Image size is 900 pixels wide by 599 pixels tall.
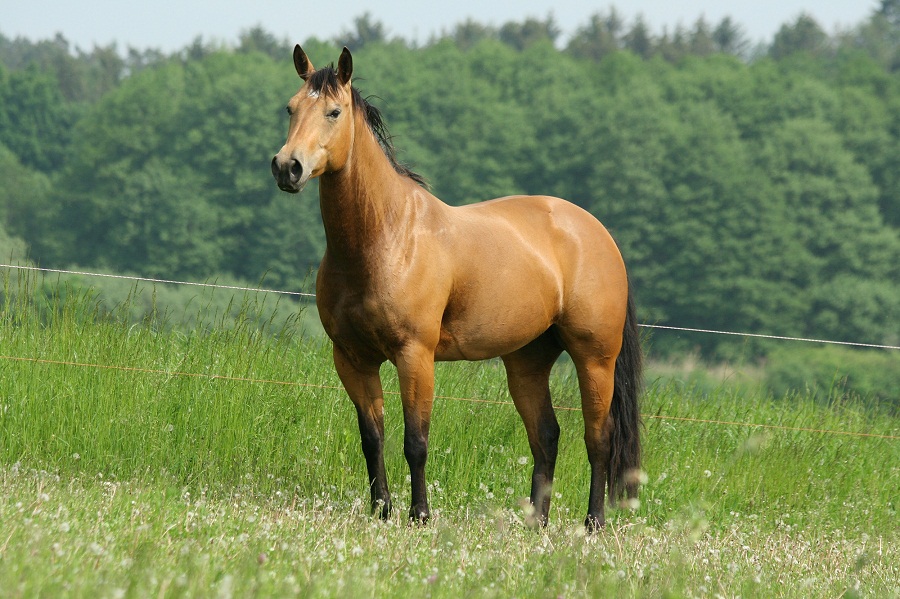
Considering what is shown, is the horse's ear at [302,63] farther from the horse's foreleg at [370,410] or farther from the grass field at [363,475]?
the grass field at [363,475]

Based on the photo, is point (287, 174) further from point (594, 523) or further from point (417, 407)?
point (594, 523)

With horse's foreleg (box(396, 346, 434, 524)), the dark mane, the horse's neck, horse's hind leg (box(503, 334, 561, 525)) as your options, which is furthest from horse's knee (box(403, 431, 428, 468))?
the dark mane

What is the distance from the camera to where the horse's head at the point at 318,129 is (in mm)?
5121

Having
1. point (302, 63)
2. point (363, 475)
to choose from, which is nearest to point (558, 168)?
point (363, 475)

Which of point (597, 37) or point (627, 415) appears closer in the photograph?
point (627, 415)

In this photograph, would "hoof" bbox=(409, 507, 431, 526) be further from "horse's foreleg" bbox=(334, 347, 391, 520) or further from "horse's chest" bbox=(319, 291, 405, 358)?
"horse's chest" bbox=(319, 291, 405, 358)

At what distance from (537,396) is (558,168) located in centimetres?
5862

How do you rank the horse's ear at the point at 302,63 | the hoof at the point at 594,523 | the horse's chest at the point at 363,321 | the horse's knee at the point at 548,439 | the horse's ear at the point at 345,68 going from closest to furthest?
the horse's ear at the point at 345,68 → the horse's chest at the point at 363,321 → the horse's ear at the point at 302,63 → the hoof at the point at 594,523 → the horse's knee at the point at 548,439

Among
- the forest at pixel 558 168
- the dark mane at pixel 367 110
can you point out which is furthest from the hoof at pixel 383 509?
the forest at pixel 558 168

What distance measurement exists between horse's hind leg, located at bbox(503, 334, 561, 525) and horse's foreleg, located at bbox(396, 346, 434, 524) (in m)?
1.16

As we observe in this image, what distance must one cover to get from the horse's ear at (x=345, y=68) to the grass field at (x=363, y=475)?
86.0 inches

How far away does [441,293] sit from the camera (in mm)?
5887

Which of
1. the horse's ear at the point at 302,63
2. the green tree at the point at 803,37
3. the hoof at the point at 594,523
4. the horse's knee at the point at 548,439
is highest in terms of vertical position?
the green tree at the point at 803,37

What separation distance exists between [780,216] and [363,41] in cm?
5133
